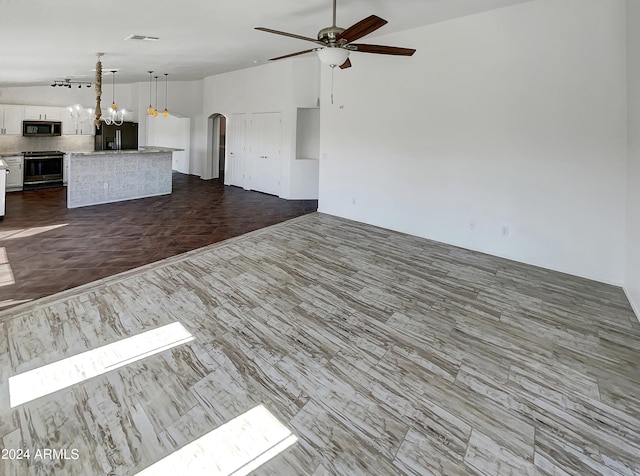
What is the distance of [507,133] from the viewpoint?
4.71m

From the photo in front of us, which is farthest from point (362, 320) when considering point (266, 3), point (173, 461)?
point (266, 3)

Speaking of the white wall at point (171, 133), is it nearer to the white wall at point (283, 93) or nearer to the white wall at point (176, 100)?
the white wall at point (176, 100)

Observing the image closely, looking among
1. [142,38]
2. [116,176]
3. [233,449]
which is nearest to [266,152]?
[116,176]

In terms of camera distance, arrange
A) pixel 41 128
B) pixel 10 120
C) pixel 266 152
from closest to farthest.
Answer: pixel 10 120 < pixel 41 128 < pixel 266 152

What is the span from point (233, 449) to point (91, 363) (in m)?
1.32

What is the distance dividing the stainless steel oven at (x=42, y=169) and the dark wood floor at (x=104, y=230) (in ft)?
1.39

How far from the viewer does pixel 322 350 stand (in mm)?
2654

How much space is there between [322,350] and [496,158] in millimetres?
3841

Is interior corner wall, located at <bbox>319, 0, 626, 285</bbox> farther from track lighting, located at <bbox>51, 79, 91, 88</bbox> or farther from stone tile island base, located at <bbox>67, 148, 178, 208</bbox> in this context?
track lighting, located at <bbox>51, 79, 91, 88</bbox>

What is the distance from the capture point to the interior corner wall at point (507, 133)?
402 centimetres

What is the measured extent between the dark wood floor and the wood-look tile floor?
1.73 feet

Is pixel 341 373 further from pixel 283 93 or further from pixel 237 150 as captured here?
pixel 237 150

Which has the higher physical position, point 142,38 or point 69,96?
point 69,96

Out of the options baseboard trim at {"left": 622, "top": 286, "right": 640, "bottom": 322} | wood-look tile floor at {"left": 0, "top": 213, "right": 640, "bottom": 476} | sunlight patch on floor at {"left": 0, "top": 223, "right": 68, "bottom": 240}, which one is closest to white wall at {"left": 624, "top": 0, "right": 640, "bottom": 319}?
baseboard trim at {"left": 622, "top": 286, "right": 640, "bottom": 322}
